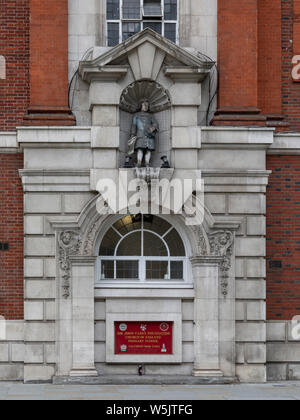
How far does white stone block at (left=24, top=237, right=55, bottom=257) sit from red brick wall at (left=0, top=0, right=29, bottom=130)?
2467 mm

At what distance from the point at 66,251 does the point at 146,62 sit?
13.7 ft

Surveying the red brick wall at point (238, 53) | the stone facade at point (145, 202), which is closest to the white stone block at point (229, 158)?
the stone facade at point (145, 202)

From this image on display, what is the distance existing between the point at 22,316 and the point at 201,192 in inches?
176

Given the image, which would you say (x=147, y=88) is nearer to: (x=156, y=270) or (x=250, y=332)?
(x=156, y=270)

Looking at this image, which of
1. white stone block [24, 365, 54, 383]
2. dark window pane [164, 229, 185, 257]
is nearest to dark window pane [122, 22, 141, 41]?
dark window pane [164, 229, 185, 257]

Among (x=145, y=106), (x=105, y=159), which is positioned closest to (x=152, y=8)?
(x=145, y=106)

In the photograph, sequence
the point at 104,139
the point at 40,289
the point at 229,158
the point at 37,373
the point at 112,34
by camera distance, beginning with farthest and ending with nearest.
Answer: the point at 112,34 → the point at 229,158 → the point at 104,139 → the point at 40,289 → the point at 37,373

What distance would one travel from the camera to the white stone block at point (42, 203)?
21016mm

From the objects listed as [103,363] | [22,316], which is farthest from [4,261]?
[103,363]

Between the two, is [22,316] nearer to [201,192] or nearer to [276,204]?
[201,192]

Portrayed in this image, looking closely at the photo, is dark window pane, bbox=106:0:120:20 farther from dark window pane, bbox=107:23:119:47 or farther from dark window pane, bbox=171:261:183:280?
dark window pane, bbox=171:261:183:280

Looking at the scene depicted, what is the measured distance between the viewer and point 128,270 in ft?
70.3

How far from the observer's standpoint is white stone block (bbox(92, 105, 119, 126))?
69.5 feet

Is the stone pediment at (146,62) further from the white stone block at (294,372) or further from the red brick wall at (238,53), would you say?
the white stone block at (294,372)
